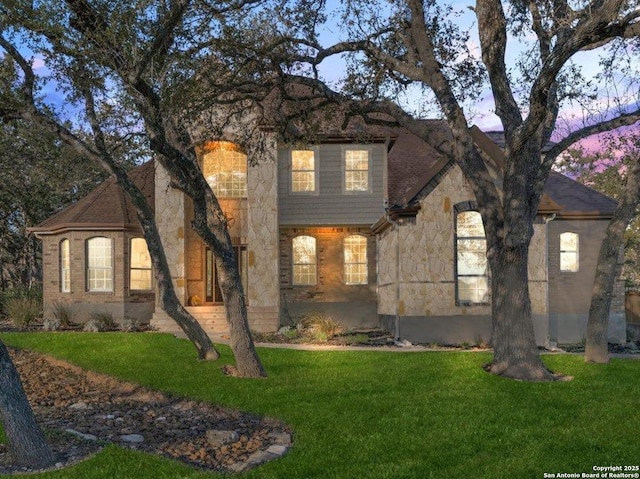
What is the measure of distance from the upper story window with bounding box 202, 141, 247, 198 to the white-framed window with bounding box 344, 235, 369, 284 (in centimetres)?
417

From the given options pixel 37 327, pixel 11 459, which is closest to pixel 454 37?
pixel 11 459

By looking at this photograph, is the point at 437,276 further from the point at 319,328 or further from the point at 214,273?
the point at 214,273

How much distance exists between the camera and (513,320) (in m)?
11.9

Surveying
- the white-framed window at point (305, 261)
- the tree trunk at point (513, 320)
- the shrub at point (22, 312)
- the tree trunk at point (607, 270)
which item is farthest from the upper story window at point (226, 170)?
the tree trunk at point (607, 270)

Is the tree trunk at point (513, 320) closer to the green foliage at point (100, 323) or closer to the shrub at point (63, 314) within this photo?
the green foliage at point (100, 323)

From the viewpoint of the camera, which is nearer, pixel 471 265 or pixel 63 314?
pixel 471 265

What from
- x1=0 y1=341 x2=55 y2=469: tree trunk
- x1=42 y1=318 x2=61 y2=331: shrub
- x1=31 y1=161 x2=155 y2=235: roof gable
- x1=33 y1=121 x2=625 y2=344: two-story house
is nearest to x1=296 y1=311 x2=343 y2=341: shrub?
x1=33 y1=121 x2=625 y2=344: two-story house

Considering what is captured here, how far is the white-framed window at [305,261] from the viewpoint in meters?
23.4

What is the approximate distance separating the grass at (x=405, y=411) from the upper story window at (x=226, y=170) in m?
8.49

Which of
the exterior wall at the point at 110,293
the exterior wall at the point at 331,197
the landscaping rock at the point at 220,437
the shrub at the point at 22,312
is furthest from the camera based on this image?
the exterior wall at the point at 110,293

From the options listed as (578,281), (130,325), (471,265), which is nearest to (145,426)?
(471,265)

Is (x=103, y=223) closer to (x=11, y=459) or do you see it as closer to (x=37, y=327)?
(x=37, y=327)

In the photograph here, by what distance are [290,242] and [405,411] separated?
1488 cm

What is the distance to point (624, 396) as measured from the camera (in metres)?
9.91
